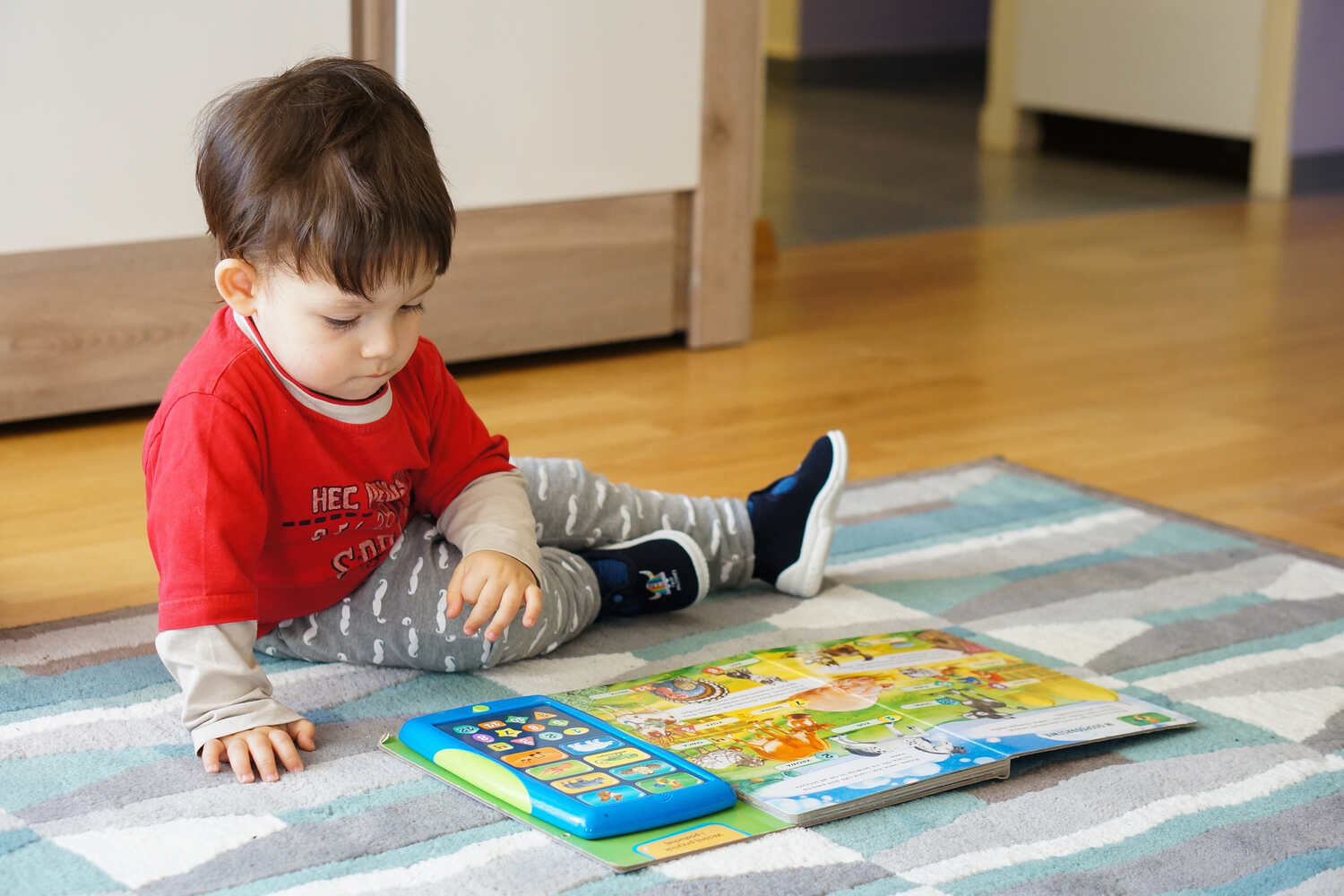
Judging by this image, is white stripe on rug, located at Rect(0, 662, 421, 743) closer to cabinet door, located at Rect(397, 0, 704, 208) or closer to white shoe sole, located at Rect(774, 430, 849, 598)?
white shoe sole, located at Rect(774, 430, 849, 598)

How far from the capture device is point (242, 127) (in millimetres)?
894

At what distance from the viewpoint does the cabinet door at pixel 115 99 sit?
1.44 metres

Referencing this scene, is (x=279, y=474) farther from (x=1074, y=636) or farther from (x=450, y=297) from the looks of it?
(x=450, y=297)

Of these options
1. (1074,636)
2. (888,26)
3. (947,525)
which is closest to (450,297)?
(947,525)

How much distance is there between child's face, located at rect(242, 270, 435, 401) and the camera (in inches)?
35.2

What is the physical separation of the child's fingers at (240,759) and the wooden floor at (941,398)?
0.98ft

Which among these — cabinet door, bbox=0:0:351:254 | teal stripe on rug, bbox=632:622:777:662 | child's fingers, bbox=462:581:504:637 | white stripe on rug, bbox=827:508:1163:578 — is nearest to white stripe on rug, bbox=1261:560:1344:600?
white stripe on rug, bbox=827:508:1163:578

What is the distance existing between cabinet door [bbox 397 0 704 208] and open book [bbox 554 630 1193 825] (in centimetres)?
83

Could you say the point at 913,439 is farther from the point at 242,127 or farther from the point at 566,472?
the point at 242,127

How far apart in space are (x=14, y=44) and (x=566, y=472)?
66 cm

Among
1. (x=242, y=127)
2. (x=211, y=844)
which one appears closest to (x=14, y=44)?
(x=242, y=127)

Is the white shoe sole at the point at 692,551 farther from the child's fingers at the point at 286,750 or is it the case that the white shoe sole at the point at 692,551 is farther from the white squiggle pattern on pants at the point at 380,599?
the child's fingers at the point at 286,750

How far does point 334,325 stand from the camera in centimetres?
91

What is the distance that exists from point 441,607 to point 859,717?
26 cm
